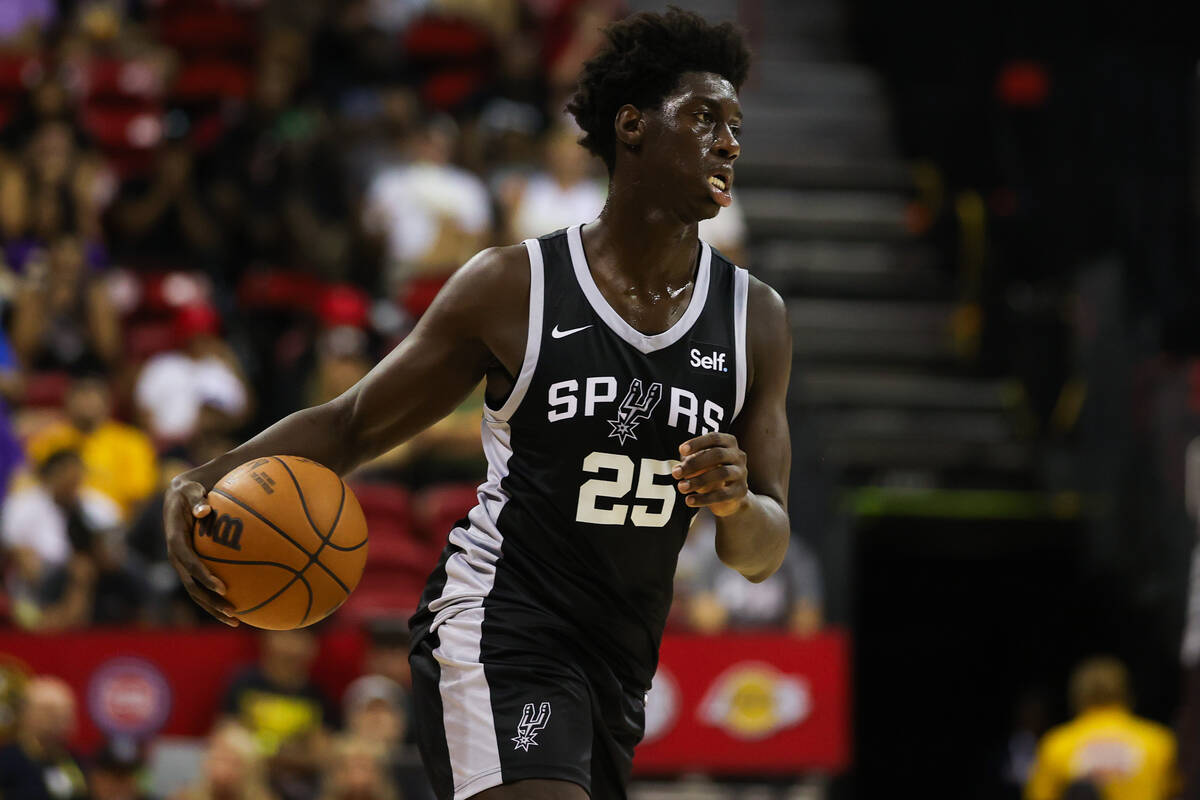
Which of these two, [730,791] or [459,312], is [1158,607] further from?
[459,312]

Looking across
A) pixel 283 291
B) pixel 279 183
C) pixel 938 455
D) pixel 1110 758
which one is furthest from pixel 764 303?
pixel 279 183

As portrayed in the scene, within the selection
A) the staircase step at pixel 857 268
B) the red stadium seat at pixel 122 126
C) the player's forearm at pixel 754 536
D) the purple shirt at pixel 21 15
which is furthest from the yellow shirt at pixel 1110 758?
the purple shirt at pixel 21 15

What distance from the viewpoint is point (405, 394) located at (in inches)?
158

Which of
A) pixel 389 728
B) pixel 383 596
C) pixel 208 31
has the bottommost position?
pixel 389 728

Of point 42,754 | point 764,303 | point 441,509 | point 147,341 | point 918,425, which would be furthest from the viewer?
point 918,425

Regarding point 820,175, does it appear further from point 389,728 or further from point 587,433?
point 587,433

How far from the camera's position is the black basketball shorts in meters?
3.71

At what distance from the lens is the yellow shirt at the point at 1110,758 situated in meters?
8.85

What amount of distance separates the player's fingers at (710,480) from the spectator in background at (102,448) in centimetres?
712

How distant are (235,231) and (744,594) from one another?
4991 millimetres

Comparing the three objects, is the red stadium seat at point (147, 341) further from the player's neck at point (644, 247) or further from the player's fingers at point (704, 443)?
the player's fingers at point (704, 443)

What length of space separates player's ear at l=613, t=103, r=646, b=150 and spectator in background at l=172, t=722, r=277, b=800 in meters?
4.72

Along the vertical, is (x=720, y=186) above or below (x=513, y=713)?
above

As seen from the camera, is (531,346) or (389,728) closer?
(531,346)
